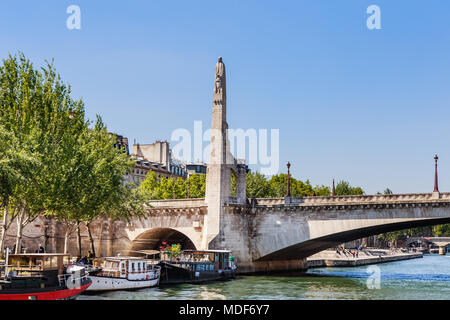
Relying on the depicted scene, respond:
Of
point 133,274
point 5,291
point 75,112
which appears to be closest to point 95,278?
point 133,274

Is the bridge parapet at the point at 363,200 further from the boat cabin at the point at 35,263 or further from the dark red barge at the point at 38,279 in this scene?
the boat cabin at the point at 35,263

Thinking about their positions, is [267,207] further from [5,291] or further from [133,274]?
[5,291]

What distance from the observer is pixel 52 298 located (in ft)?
95.8

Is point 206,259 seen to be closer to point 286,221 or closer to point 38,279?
point 286,221

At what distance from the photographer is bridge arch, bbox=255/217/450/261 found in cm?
4878

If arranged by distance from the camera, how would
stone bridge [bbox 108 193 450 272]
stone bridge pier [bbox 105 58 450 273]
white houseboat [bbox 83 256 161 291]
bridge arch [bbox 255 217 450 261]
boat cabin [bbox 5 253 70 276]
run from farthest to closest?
bridge arch [bbox 255 217 450 261] < stone bridge pier [bbox 105 58 450 273] < stone bridge [bbox 108 193 450 272] < white houseboat [bbox 83 256 161 291] < boat cabin [bbox 5 253 70 276]

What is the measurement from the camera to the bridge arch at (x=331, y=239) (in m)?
48.8

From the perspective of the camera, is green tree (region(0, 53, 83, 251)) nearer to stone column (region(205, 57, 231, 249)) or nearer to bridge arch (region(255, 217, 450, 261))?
stone column (region(205, 57, 231, 249))

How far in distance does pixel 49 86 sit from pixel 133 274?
46.3ft

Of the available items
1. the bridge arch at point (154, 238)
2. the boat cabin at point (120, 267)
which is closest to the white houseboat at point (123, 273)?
the boat cabin at point (120, 267)

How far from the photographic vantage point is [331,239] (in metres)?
54.2

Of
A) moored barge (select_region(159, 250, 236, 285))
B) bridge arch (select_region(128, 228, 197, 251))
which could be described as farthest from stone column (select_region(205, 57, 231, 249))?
bridge arch (select_region(128, 228, 197, 251))

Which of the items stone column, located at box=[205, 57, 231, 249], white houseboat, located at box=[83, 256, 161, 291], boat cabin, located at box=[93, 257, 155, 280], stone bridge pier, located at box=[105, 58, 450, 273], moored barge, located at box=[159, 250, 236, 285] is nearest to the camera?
white houseboat, located at box=[83, 256, 161, 291]

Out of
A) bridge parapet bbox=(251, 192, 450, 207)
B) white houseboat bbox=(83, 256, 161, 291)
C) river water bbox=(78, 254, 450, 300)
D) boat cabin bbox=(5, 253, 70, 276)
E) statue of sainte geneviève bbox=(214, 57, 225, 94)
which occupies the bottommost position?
river water bbox=(78, 254, 450, 300)
